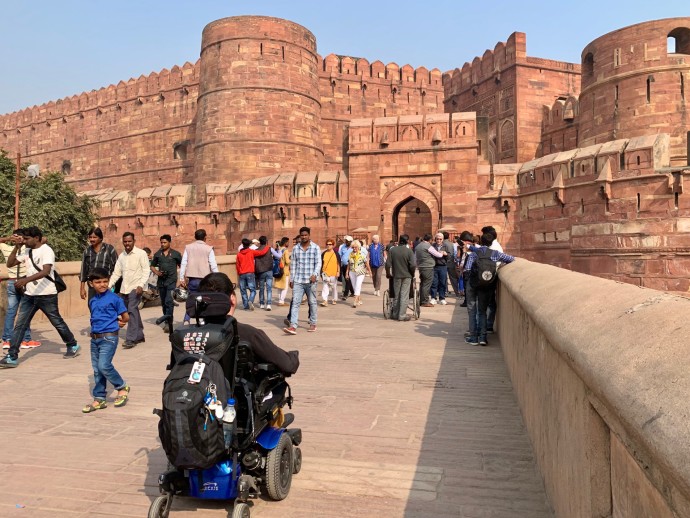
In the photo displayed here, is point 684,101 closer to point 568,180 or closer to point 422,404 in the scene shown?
point 568,180

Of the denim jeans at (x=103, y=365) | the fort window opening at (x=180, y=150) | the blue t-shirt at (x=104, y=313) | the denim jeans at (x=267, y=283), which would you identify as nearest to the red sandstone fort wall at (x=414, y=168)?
the denim jeans at (x=267, y=283)

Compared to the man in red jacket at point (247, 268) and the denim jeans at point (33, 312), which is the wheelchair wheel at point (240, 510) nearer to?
the denim jeans at point (33, 312)

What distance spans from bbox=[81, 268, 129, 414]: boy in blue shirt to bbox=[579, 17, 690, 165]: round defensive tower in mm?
20028

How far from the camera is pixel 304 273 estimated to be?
7.44 metres

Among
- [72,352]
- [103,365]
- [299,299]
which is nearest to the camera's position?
[103,365]

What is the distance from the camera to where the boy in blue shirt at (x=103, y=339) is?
4004 mm

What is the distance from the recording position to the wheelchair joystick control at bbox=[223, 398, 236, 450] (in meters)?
2.17

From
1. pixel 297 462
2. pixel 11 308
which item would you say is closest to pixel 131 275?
pixel 11 308

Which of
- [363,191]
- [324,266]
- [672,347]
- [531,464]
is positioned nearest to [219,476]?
[531,464]

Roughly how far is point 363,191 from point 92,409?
50.2 feet

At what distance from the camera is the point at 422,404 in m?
4.02

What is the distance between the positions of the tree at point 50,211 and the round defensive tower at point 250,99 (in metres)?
7.93

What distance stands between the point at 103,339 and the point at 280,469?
225 centimetres

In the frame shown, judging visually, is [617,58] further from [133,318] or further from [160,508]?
[160,508]
